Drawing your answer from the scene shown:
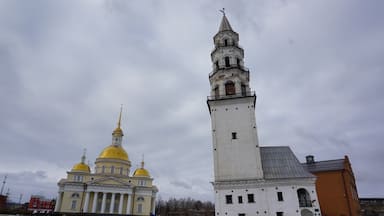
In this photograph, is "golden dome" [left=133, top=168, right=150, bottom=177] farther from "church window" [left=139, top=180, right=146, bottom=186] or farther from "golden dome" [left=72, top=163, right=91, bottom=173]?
"golden dome" [left=72, top=163, right=91, bottom=173]

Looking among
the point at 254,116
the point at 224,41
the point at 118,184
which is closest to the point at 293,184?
the point at 254,116

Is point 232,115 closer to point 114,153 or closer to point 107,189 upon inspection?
point 107,189

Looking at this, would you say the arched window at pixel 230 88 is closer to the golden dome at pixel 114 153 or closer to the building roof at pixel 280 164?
the building roof at pixel 280 164

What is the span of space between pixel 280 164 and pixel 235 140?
6.34 metres

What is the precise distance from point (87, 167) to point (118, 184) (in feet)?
33.6

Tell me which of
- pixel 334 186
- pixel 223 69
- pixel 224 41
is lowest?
pixel 334 186

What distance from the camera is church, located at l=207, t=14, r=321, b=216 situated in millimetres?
25625

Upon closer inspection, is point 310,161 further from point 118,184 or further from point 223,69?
point 118,184

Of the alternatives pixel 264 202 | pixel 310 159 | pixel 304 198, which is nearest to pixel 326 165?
pixel 310 159

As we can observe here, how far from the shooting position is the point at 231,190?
26.5 metres

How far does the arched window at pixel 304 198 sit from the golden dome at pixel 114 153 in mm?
47180

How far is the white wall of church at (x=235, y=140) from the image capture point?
27344 mm

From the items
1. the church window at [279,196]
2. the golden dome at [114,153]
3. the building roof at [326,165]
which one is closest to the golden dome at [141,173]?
the golden dome at [114,153]

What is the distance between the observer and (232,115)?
30172mm
